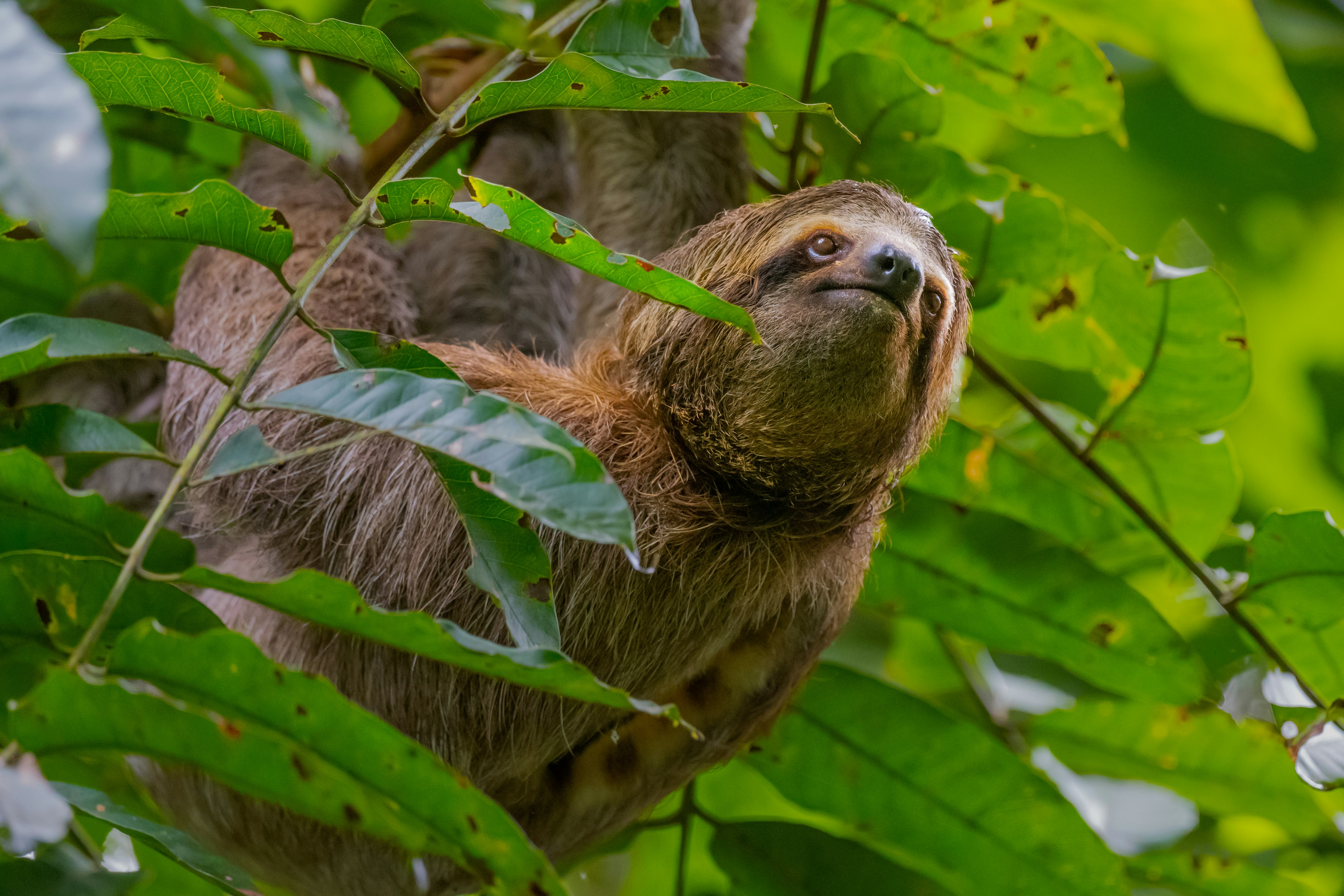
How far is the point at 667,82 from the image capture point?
2105mm

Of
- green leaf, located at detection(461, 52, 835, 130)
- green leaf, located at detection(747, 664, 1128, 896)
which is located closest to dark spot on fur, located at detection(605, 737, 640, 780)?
green leaf, located at detection(747, 664, 1128, 896)

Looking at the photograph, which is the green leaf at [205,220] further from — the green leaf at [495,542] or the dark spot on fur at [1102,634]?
the dark spot on fur at [1102,634]

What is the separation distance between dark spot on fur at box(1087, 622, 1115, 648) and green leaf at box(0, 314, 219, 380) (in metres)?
2.42

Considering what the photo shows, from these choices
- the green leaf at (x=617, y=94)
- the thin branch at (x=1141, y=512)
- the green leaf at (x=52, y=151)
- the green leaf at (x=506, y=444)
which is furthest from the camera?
the thin branch at (x=1141, y=512)

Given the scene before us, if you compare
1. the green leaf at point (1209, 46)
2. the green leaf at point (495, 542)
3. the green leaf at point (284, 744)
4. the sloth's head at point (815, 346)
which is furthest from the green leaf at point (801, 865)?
the green leaf at point (1209, 46)

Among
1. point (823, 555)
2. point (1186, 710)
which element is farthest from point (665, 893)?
point (1186, 710)

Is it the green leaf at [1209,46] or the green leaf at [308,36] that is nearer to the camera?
the green leaf at [308,36]

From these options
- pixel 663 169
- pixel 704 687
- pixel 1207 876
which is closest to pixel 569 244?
pixel 704 687

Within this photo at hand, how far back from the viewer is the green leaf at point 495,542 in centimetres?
199

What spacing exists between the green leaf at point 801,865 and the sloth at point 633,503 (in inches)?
9.5

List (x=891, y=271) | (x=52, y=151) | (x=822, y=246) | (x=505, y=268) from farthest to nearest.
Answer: (x=505, y=268)
(x=822, y=246)
(x=891, y=271)
(x=52, y=151)

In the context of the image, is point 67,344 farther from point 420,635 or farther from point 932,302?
point 932,302

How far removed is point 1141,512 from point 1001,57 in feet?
4.28

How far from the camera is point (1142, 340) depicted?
10.7ft
